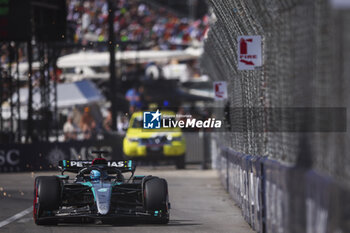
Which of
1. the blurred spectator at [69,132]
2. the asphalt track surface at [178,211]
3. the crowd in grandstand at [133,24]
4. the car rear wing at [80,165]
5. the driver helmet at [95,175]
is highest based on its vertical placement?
the crowd in grandstand at [133,24]

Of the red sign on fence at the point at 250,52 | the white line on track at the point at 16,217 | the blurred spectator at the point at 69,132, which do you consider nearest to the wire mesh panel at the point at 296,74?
the red sign on fence at the point at 250,52

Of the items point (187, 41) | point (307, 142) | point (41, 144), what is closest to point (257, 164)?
point (307, 142)

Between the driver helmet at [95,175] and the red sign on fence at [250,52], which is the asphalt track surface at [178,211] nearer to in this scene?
the driver helmet at [95,175]

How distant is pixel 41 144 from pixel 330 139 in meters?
22.0

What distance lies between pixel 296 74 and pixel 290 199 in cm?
102

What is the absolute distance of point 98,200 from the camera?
12109 millimetres

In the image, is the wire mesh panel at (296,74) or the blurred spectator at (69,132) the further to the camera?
the blurred spectator at (69,132)

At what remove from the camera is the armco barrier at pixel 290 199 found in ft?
20.4

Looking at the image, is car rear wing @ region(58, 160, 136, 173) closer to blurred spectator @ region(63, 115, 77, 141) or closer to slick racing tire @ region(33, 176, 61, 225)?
slick racing tire @ region(33, 176, 61, 225)

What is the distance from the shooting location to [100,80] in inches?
1903

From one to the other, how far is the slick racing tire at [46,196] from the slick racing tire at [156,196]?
1090 mm

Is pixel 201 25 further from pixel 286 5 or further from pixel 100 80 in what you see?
pixel 286 5

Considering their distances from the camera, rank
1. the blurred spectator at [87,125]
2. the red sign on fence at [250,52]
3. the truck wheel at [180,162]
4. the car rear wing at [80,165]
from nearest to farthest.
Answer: the red sign on fence at [250,52] → the car rear wing at [80,165] → the truck wheel at [180,162] → the blurred spectator at [87,125]

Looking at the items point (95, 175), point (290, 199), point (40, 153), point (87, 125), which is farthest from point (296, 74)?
point (87, 125)
